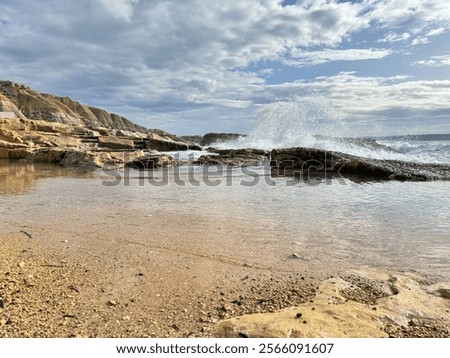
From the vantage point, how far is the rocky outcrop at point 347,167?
34.9 feet

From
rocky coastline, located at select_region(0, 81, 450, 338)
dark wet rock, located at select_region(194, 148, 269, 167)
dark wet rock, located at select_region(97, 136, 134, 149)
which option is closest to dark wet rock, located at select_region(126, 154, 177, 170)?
dark wet rock, located at select_region(194, 148, 269, 167)

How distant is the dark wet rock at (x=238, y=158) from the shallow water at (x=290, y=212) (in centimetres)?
799

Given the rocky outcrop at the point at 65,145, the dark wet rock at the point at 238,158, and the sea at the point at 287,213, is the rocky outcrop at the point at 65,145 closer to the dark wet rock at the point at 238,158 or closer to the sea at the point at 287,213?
the dark wet rock at the point at 238,158

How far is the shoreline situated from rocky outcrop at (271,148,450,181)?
27.3 ft

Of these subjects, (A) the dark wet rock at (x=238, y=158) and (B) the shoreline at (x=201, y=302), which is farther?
(A) the dark wet rock at (x=238, y=158)

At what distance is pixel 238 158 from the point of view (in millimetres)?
18969

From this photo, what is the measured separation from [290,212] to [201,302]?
351 cm

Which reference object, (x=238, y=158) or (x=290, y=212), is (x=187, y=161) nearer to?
(x=238, y=158)

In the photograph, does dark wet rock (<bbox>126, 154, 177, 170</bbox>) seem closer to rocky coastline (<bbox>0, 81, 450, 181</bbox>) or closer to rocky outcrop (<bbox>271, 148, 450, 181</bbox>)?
rocky coastline (<bbox>0, 81, 450, 181</bbox>)

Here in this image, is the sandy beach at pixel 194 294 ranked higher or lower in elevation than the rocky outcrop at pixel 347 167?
lower

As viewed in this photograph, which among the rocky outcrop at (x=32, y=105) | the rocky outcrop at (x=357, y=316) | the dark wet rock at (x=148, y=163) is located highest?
the rocky outcrop at (x=32, y=105)

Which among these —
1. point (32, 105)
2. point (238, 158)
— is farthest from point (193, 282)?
point (32, 105)

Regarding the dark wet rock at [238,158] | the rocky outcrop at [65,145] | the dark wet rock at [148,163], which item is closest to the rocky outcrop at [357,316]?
the dark wet rock at [148,163]

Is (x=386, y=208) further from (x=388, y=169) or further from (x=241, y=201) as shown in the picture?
(x=388, y=169)
